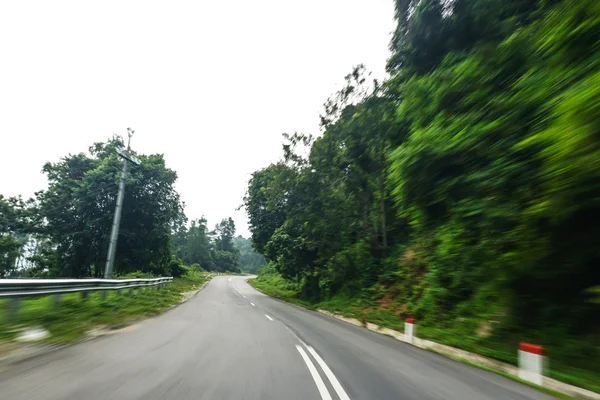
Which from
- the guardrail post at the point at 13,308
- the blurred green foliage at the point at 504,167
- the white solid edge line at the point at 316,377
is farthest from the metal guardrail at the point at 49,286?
the blurred green foliage at the point at 504,167

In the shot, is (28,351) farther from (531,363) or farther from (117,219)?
(117,219)

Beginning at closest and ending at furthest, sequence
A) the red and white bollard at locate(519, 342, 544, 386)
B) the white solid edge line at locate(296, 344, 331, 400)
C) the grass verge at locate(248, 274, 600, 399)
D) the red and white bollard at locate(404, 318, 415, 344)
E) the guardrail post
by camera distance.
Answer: the white solid edge line at locate(296, 344, 331, 400)
the grass verge at locate(248, 274, 600, 399)
the red and white bollard at locate(519, 342, 544, 386)
the guardrail post
the red and white bollard at locate(404, 318, 415, 344)

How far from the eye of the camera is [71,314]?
28.1 ft

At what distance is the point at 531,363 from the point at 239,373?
187 inches

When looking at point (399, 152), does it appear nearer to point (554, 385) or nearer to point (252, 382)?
point (554, 385)

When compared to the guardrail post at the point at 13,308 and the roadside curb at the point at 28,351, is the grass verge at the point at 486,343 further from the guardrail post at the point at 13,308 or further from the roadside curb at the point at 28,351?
the guardrail post at the point at 13,308

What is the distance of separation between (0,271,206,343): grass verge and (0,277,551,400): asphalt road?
0.93 meters

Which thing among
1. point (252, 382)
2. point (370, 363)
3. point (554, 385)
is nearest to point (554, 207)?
point (554, 385)

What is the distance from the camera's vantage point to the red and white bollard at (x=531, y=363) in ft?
17.7

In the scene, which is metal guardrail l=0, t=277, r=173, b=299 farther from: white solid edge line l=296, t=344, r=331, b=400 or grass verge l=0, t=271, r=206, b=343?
white solid edge line l=296, t=344, r=331, b=400

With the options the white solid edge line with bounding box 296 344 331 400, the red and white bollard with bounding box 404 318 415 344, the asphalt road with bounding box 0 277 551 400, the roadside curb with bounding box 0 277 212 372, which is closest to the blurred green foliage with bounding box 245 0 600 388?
the red and white bollard with bounding box 404 318 415 344

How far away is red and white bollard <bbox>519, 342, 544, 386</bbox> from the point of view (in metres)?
5.40

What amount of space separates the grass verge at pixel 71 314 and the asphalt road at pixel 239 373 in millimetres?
931

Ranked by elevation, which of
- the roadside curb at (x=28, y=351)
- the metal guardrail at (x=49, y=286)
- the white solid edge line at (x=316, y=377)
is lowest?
the roadside curb at (x=28, y=351)
